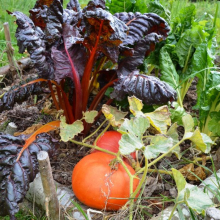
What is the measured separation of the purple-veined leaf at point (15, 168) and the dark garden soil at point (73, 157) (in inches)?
9.4

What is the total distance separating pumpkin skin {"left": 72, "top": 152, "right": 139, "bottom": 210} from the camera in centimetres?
118

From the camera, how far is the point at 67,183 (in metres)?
1.40

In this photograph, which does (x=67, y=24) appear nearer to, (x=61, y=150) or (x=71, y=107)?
(x=71, y=107)

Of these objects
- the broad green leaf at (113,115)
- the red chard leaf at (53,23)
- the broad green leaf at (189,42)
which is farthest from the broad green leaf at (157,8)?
the broad green leaf at (113,115)

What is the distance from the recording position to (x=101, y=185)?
3.88ft

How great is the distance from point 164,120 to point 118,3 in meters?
1.08

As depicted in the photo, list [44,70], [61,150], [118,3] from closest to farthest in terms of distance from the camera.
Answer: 1. [44,70]
2. [61,150]
3. [118,3]

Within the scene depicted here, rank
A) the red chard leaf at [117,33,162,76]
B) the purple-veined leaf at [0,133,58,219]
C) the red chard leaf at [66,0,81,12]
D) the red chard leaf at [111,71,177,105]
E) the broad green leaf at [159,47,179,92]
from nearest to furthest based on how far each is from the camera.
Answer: the purple-veined leaf at [0,133,58,219]
the red chard leaf at [111,71,177,105]
the red chard leaf at [117,33,162,76]
the broad green leaf at [159,47,179,92]
the red chard leaf at [66,0,81,12]

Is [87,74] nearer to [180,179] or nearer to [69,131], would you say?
[69,131]

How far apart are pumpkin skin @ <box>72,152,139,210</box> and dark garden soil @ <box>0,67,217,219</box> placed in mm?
112

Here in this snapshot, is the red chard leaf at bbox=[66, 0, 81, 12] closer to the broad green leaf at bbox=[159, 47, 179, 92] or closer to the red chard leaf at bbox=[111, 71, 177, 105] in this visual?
the broad green leaf at bbox=[159, 47, 179, 92]

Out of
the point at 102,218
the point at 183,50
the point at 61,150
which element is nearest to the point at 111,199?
the point at 102,218

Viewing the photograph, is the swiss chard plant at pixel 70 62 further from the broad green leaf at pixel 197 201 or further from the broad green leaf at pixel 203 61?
the broad green leaf at pixel 197 201

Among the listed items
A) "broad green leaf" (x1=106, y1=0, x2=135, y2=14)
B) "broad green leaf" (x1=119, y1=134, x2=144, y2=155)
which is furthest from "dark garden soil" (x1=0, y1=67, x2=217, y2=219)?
"broad green leaf" (x1=106, y1=0, x2=135, y2=14)
